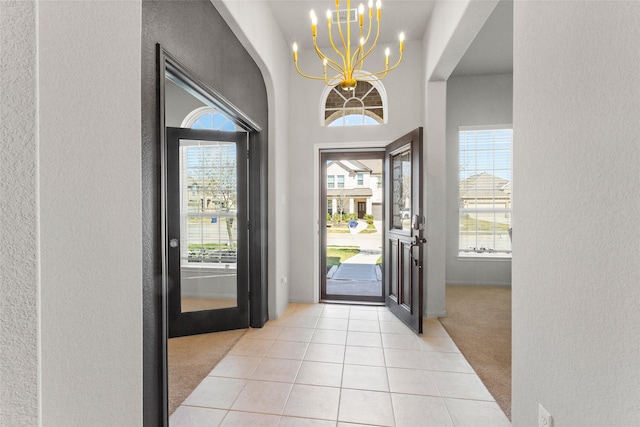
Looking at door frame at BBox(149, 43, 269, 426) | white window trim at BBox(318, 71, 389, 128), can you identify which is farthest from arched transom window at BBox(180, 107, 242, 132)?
door frame at BBox(149, 43, 269, 426)

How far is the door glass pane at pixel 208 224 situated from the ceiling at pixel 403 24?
158 centimetres

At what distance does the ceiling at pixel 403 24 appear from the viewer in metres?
3.29

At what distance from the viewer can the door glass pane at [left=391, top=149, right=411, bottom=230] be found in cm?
355

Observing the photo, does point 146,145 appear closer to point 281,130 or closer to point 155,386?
point 155,386

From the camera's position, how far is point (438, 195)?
3.68 metres

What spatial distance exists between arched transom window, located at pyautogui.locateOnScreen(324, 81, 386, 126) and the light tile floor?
2.58 meters

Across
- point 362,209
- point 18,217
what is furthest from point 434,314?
point 18,217

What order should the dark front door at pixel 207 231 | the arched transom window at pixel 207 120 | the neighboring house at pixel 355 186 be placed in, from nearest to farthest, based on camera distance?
the dark front door at pixel 207 231, the arched transom window at pixel 207 120, the neighboring house at pixel 355 186

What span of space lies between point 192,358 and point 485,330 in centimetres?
287
